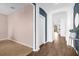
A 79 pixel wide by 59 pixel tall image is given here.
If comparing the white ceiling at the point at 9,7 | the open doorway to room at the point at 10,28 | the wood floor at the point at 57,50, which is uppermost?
the white ceiling at the point at 9,7

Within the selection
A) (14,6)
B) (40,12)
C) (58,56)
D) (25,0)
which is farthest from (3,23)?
(58,56)

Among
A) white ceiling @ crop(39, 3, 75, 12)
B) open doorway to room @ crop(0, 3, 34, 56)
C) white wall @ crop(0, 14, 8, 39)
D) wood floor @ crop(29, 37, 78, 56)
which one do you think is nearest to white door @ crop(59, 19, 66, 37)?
wood floor @ crop(29, 37, 78, 56)

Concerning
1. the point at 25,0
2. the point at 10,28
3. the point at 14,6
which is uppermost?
the point at 25,0

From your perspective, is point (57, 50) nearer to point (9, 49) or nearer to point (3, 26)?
point (9, 49)

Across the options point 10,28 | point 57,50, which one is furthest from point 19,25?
point 57,50

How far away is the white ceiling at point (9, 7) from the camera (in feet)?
5.06

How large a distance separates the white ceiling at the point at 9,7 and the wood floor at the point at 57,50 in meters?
0.96

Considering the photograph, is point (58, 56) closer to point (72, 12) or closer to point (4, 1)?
point (72, 12)

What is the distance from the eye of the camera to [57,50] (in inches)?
65.9

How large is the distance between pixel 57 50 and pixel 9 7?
1.26 metres

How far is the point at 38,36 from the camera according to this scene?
2.18m

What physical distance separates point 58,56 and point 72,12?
91 centimetres

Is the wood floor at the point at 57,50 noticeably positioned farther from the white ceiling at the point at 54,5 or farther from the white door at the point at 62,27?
the white ceiling at the point at 54,5

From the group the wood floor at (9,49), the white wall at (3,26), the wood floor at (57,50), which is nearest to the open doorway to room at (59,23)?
the wood floor at (57,50)
